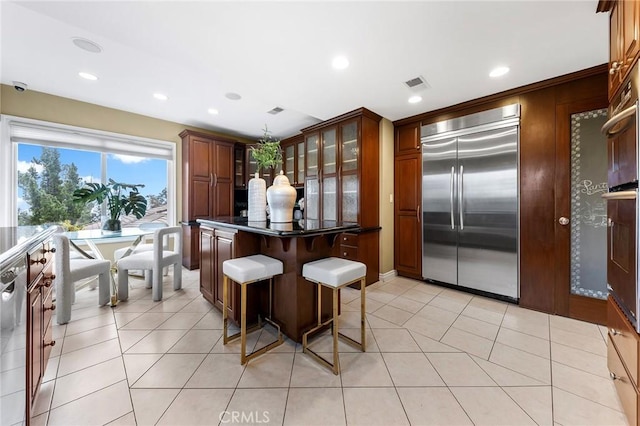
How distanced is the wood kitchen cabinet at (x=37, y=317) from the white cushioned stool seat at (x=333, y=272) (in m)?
1.47

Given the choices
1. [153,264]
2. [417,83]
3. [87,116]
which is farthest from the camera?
[87,116]

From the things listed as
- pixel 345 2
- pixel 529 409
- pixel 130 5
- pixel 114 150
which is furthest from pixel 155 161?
pixel 529 409

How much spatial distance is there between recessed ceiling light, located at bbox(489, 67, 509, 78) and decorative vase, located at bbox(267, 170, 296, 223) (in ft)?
7.37

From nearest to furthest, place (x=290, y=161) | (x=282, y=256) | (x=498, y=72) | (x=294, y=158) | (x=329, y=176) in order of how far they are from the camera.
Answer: (x=282, y=256) → (x=498, y=72) → (x=329, y=176) → (x=294, y=158) → (x=290, y=161)

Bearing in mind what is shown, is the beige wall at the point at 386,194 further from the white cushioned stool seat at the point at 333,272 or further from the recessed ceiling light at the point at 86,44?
the recessed ceiling light at the point at 86,44

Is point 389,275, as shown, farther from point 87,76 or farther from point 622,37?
point 87,76

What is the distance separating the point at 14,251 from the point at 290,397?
4.91 ft

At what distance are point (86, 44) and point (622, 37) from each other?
3.85 metres

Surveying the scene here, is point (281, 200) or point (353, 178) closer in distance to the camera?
point (281, 200)

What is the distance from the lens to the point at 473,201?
3.08 meters

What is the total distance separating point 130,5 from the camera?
5.24 ft

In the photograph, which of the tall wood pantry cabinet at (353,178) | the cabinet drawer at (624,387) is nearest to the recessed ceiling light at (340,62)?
the tall wood pantry cabinet at (353,178)

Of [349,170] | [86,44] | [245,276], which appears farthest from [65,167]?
[349,170]

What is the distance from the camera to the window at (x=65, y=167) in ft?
10.1
